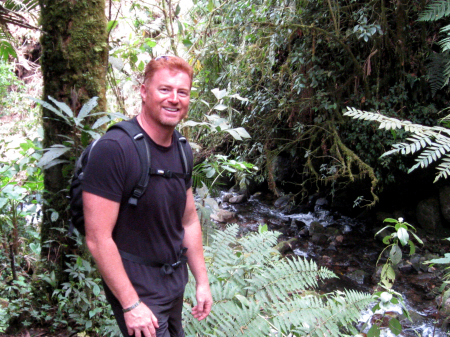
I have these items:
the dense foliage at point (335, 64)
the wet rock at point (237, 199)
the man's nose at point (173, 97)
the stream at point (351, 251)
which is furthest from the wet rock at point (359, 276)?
the man's nose at point (173, 97)

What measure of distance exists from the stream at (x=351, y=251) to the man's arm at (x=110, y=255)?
310cm

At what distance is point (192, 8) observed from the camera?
5.69 m

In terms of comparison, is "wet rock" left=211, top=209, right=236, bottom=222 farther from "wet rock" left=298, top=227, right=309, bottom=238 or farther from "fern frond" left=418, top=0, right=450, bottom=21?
"fern frond" left=418, top=0, right=450, bottom=21

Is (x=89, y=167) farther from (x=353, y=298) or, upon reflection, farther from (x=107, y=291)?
(x=353, y=298)

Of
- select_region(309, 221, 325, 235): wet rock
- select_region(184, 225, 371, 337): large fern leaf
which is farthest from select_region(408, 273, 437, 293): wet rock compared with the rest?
select_region(184, 225, 371, 337): large fern leaf

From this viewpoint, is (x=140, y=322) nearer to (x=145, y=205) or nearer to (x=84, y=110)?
(x=145, y=205)

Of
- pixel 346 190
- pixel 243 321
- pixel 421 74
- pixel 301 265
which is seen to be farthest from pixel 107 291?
pixel 346 190

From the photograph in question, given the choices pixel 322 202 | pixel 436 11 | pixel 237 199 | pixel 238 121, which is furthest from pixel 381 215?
pixel 436 11

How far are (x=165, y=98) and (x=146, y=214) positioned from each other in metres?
0.51

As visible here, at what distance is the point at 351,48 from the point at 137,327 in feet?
17.3

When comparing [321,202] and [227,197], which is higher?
[321,202]

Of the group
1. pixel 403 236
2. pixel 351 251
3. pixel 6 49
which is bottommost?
pixel 351 251

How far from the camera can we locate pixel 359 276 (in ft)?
17.6

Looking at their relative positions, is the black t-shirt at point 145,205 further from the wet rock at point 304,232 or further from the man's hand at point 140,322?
the wet rock at point 304,232
